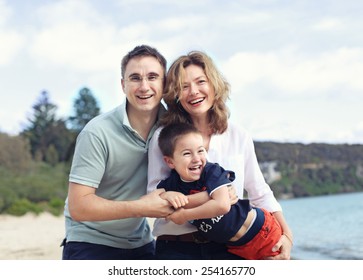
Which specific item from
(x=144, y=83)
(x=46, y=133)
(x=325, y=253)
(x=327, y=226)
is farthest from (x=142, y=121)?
(x=46, y=133)

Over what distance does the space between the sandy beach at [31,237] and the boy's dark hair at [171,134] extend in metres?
9.03

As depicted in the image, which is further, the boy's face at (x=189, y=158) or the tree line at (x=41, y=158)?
the tree line at (x=41, y=158)

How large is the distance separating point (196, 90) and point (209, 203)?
609mm

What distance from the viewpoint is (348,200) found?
145ft

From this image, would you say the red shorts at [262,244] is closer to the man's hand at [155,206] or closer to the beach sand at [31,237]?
the man's hand at [155,206]

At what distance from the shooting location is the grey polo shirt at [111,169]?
3.13 metres

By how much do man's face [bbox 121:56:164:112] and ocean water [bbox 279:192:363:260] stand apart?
13.1 meters

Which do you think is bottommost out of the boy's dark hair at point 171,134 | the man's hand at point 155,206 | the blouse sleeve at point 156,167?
the man's hand at point 155,206

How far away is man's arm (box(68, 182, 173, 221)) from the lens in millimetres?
2969

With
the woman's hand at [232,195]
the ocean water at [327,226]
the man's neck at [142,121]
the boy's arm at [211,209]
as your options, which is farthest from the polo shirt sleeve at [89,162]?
the ocean water at [327,226]

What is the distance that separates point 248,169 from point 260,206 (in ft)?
0.75

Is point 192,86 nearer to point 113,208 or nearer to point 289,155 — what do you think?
point 113,208

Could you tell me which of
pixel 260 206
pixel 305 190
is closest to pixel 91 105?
pixel 305 190

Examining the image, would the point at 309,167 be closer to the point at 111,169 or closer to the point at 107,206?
the point at 111,169
